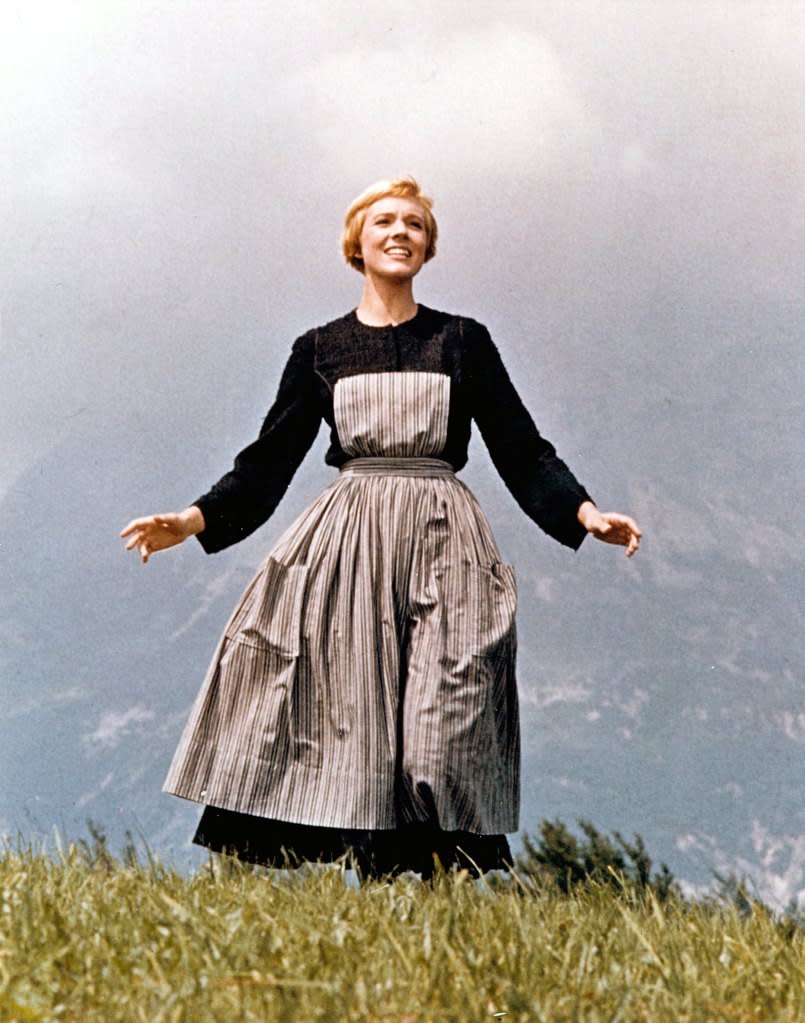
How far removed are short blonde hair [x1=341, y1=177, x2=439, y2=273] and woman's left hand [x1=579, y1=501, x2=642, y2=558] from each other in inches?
32.9

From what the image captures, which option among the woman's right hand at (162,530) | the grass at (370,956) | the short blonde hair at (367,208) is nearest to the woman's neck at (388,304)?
the short blonde hair at (367,208)

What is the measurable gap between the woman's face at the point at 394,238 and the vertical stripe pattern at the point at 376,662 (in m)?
0.33

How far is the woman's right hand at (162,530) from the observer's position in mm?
3762

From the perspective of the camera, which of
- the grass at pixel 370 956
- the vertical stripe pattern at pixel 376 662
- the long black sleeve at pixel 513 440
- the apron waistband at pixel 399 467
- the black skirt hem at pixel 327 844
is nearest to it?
the grass at pixel 370 956

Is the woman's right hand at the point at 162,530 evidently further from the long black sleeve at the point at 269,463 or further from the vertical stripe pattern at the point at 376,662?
the vertical stripe pattern at the point at 376,662

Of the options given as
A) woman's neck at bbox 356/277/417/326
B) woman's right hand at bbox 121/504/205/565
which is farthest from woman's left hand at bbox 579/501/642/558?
woman's right hand at bbox 121/504/205/565

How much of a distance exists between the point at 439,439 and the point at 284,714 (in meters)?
0.80

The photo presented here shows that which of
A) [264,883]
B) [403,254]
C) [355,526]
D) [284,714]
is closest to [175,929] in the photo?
[264,883]

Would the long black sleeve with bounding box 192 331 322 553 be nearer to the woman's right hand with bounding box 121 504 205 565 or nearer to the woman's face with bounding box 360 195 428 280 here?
the woman's right hand with bounding box 121 504 205 565

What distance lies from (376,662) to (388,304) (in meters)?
0.98

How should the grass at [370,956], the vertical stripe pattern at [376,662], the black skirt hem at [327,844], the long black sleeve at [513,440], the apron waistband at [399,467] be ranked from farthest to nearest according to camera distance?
the long black sleeve at [513,440] < the apron waistband at [399,467] < the black skirt hem at [327,844] < the vertical stripe pattern at [376,662] < the grass at [370,956]

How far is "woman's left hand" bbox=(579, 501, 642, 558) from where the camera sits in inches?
146

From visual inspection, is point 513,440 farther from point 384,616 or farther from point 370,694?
point 370,694

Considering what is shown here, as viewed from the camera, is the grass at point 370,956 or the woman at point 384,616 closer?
the grass at point 370,956
